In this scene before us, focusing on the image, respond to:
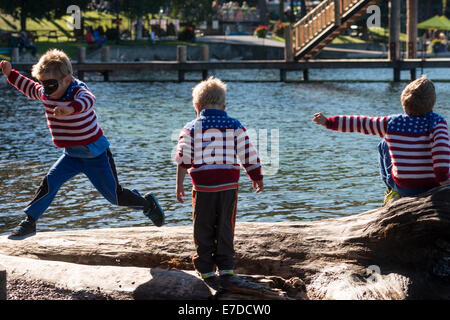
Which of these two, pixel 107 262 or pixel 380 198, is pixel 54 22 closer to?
pixel 380 198

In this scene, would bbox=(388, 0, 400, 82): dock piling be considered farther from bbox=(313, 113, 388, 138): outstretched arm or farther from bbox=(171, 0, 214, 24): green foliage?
bbox=(171, 0, 214, 24): green foliage

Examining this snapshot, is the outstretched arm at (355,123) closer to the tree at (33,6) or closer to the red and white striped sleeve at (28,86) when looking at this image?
the red and white striped sleeve at (28,86)

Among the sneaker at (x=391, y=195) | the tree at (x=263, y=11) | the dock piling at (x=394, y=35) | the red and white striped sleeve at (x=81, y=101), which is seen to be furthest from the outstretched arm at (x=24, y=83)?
the tree at (x=263, y=11)

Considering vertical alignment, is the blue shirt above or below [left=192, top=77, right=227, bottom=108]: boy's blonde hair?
below

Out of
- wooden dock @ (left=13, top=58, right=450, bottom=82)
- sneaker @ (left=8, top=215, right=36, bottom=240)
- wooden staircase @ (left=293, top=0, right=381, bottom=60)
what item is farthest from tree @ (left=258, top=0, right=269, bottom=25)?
sneaker @ (left=8, top=215, right=36, bottom=240)

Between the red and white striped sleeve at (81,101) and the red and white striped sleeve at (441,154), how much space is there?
235cm

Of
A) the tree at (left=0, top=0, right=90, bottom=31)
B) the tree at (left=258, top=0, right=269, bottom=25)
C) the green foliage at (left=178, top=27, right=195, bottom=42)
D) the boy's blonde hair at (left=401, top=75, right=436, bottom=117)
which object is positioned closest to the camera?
the boy's blonde hair at (left=401, top=75, right=436, bottom=117)

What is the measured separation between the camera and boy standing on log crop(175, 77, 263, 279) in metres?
4.93

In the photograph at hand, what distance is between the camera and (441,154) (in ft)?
16.1

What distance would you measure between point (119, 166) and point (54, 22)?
5254cm

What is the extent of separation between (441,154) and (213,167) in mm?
1440

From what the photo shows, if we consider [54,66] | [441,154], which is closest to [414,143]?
[441,154]

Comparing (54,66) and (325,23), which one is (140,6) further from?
(54,66)

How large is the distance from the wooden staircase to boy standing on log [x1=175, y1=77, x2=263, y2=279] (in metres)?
24.4
